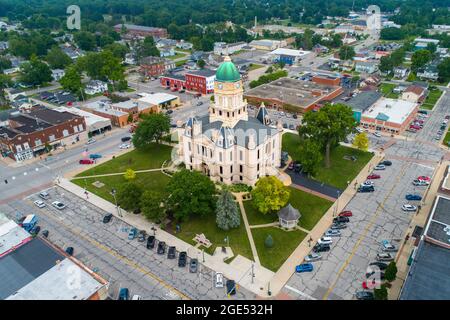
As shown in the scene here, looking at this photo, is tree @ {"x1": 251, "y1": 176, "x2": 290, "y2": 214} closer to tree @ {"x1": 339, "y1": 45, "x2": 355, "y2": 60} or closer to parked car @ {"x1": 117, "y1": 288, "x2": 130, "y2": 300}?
parked car @ {"x1": 117, "y1": 288, "x2": 130, "y2": 300}

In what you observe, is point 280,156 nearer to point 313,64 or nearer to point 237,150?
point 237,150

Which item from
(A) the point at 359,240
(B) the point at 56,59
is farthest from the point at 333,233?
(B) the point at 56,59

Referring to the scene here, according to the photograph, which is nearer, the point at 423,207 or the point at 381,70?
the point at 423,207

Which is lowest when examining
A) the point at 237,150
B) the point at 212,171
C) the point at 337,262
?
the point at 337,262

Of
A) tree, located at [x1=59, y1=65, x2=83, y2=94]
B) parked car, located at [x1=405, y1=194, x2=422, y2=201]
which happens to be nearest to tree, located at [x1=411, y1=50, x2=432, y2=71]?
parked car, located at [x1=405, y1=194, x2=422, y2=201]

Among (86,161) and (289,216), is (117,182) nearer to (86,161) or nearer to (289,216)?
(86,161)

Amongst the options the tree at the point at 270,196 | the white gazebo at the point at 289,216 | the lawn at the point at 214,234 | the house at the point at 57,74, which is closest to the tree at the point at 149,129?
the lawn at the point at 214,234
